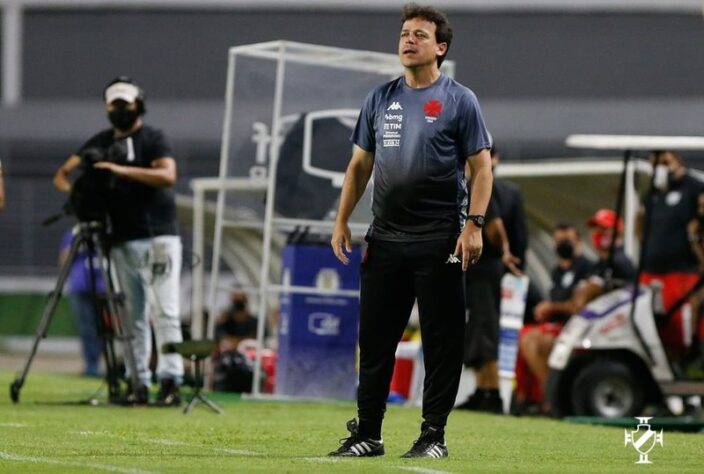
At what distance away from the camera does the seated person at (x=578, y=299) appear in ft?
47.5

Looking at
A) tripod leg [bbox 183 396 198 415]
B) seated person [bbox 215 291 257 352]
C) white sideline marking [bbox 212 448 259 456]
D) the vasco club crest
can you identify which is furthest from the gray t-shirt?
seated person [bbox 215 291 257 352]

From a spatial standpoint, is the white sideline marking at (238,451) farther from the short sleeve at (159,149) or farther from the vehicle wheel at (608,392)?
the vehicle wheel at (608,392)

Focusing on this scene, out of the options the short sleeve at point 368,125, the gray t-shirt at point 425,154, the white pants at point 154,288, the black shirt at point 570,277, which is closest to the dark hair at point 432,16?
the gray t-shirt at point 425,154

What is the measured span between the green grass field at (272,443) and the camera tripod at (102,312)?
0.30 m

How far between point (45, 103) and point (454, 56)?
309 inches

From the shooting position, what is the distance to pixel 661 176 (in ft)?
47.6

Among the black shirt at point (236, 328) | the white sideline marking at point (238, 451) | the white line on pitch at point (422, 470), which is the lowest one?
the black shirt at point (236, 328)

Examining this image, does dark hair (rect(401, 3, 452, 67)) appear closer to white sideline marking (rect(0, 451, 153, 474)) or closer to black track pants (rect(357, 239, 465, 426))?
black track pants (rect(357, 239, 465, 426))

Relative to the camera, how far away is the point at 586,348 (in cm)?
1374

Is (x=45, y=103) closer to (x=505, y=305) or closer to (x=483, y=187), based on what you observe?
(x=505, y=305)

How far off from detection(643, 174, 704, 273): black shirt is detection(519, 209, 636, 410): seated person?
8.9 inches

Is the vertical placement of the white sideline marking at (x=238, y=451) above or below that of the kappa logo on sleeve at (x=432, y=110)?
below

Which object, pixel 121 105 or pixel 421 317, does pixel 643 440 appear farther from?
pixel 121 105

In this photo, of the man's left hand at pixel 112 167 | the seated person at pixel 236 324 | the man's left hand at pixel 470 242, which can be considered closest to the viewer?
the man's left hand at pixel 470 242
